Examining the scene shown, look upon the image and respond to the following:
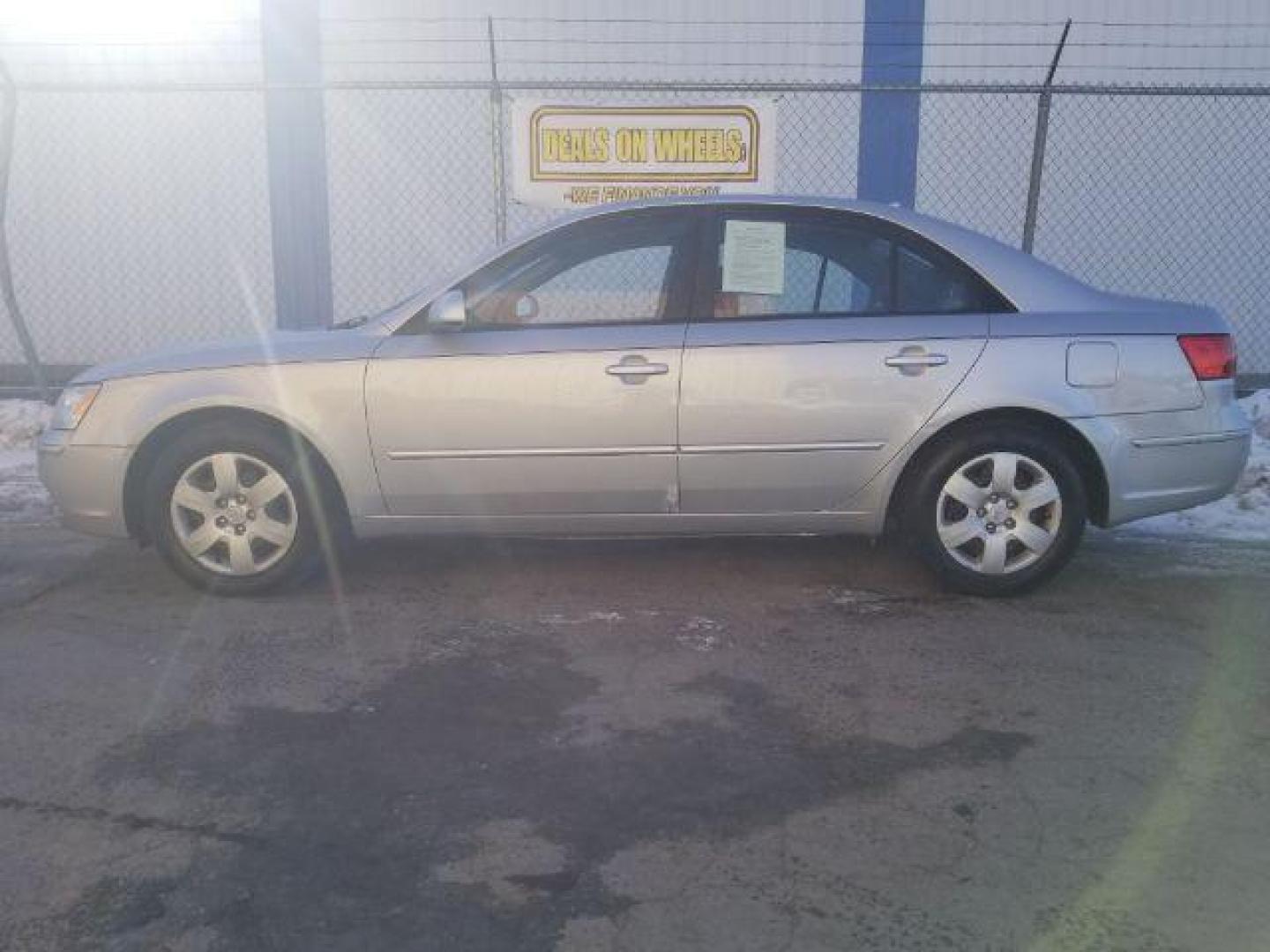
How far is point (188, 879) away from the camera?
265cm

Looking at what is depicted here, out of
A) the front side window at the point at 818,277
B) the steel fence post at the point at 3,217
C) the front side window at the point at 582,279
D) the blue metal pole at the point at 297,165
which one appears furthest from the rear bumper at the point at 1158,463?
the steel fence post at the point at 3,217

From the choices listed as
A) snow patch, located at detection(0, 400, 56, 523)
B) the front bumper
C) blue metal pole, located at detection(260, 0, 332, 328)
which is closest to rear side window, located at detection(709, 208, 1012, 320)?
the front bumper

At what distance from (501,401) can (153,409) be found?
145cm

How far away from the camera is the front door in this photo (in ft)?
14.8

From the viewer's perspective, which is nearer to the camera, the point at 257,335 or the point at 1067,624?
the point at 1067,624

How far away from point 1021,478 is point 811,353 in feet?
3.33

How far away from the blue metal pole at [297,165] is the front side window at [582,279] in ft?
17.5

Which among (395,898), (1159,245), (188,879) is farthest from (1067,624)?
(1159,245)

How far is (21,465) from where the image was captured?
709 cm

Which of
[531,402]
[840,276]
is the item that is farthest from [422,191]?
[840,276]

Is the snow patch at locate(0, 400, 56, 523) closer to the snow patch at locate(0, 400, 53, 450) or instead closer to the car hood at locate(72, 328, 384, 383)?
the snow patch at locate(0, 400, 53, 450)

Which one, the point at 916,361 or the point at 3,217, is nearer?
the point at 916,361

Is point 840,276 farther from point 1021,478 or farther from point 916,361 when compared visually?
point 1021,478

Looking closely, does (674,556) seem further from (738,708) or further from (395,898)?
(395,898)
